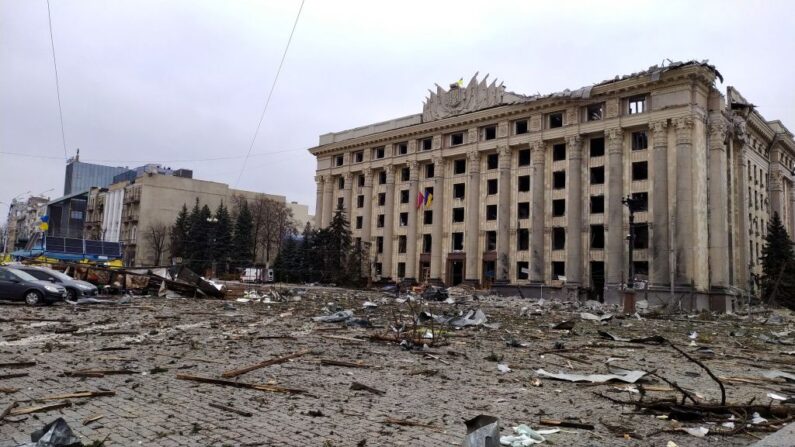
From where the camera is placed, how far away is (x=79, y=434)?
5043 millimetres

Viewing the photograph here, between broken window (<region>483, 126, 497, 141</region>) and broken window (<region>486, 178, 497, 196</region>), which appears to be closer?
broken window (<region>483, 126, 497, 141</region>)

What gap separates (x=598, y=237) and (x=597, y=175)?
5.87m

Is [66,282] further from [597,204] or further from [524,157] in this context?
[524,157]

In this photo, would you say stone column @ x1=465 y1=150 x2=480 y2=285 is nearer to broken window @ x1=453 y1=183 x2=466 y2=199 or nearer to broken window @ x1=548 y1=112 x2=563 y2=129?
broken window @ x1=453 y1=183 x2=466 y2=199

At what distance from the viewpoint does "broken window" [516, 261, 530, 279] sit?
2050 inches

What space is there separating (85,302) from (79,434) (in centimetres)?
1887

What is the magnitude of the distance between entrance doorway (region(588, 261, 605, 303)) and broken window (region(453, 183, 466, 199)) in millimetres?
16579

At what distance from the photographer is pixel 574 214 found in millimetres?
49156

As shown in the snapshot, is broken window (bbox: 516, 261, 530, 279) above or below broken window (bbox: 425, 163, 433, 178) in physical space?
below

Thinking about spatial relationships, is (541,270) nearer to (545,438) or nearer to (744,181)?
(744,181)

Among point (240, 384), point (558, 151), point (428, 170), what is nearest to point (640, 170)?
point (558, 151)

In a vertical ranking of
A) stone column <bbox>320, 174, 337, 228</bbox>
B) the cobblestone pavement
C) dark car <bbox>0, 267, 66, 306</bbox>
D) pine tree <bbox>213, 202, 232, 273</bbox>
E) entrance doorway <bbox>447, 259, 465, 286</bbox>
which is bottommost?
the cobblestone pavement

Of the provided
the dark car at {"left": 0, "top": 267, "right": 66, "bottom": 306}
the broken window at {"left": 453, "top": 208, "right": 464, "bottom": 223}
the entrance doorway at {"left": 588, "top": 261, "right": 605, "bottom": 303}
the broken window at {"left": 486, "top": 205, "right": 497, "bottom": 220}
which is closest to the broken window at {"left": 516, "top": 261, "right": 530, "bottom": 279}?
the broken window at {"left": 486, "top": 205, "right": 497, "bottom": 220}

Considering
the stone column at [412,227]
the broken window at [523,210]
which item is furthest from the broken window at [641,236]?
the stone column at [412,227]
